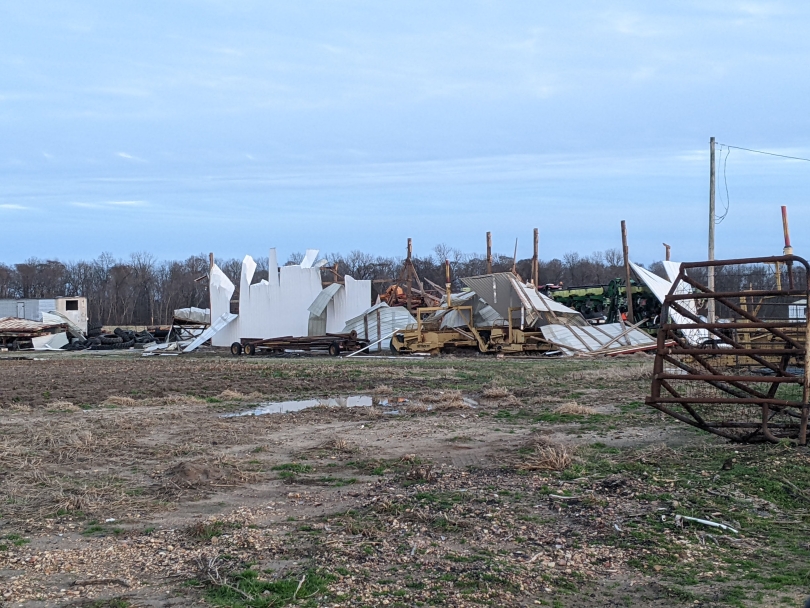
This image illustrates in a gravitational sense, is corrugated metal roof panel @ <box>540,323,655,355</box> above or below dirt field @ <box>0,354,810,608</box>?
above

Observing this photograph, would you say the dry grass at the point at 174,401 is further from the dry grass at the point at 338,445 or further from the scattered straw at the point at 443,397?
the dry grass at the point at 338,445

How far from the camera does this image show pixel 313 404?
51.3ft

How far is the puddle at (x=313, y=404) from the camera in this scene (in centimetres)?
1454

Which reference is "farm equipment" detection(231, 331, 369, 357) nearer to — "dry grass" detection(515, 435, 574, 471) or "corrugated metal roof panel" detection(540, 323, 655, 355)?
"corrugated metal roof panel" detection(540, 323, 655, 355)

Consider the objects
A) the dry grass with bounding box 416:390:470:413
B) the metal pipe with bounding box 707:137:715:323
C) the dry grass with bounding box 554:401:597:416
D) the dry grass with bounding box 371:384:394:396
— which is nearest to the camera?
the dry grass with bounding box 554:401:597:416

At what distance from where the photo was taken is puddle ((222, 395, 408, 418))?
47.7 feet

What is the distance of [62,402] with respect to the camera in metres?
15.3

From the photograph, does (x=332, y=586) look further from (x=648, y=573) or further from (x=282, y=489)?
(x=282, y=489)

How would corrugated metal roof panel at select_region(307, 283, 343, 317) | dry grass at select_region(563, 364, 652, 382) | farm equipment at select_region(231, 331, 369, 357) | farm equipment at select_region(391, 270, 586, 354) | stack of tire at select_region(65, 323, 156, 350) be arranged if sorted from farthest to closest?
stack of tire at select_region(65, 323, 156, 350), corrugated metal roof panel at select_region(307, 283, 343, 317), farm equipment at select_region(231, 331, 369, 357), farm equipment at select_region(391, 270, 586, 354), dry grass at select_region(563, 364, 652, 382)

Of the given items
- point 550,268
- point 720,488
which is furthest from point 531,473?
point 550,268

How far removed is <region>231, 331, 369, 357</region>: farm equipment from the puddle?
18.3 meters

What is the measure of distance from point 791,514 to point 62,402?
1319 cm

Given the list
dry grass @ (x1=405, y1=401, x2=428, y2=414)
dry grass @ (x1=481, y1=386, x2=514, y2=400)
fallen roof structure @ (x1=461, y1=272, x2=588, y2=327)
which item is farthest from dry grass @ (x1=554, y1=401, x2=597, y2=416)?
fallen roof structure @ (x1=461, y1=272, x2=588, y2=327)

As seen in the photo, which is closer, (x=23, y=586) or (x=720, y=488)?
(x=23, y=586)
